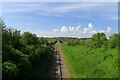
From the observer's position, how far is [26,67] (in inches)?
745

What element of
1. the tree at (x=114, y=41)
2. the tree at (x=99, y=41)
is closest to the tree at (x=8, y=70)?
the tree at (x=114, y=41)

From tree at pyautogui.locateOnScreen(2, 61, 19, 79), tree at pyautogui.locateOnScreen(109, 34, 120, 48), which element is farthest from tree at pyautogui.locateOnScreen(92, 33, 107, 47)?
tree at pyautogui.locateOnScreen(2, 61, 19, 79)

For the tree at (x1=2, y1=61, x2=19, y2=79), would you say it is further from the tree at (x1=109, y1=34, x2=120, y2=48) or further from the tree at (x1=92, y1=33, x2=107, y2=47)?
the tree at (x1=92, y1=33, x2=107, y2=47)

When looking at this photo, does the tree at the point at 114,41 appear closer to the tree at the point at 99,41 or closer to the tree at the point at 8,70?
the tree at the point at 99,41

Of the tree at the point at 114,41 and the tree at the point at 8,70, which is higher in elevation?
the tree at the point at 114,41

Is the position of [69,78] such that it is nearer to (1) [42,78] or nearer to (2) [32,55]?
(1) [42,78]

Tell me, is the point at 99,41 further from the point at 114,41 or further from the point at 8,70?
the point at 8,70

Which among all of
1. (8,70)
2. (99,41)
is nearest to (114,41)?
(99,41)

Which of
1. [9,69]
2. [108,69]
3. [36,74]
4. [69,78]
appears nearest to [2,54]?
[9,69]

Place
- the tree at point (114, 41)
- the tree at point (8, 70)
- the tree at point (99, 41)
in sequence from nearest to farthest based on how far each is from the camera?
the tree at point (8, 70), the tree at point (114, 41), the tree at point (99, 41)

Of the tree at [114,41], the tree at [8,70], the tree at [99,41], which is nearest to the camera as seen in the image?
the tree at [8,70]

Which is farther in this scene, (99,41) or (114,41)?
(99,41)

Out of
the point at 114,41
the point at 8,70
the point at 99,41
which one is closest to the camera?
the point at 8,70

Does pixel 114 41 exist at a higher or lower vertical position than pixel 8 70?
higher
